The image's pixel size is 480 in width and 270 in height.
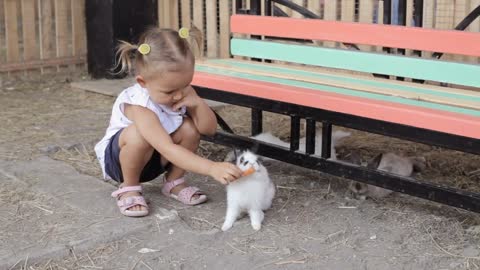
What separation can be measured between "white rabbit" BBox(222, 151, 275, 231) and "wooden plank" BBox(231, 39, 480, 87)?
2.87ft

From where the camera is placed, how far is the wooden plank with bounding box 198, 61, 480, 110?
10.6 ft

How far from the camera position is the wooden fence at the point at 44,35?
7152 millimetres

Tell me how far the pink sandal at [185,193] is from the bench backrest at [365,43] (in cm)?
99

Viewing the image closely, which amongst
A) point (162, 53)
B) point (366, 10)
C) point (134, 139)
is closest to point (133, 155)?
point (134, 139)

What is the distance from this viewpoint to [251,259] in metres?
2.96

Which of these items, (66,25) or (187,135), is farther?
(66,25)

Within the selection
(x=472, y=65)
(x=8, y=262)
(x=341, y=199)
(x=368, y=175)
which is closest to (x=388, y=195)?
(x=341, y=199)

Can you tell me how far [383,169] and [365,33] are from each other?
0.70 m

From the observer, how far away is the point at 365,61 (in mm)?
3748

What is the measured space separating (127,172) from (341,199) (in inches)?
41.1

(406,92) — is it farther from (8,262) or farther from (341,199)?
(8,262)

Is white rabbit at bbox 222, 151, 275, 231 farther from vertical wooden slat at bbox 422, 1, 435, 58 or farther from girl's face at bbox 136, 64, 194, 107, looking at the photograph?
vertical wooden slat at bbox 422, 1, 435, 58

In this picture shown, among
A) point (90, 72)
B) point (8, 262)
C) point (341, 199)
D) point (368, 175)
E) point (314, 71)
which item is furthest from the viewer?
point (90, 72)

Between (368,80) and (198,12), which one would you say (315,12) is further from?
(368,80)
